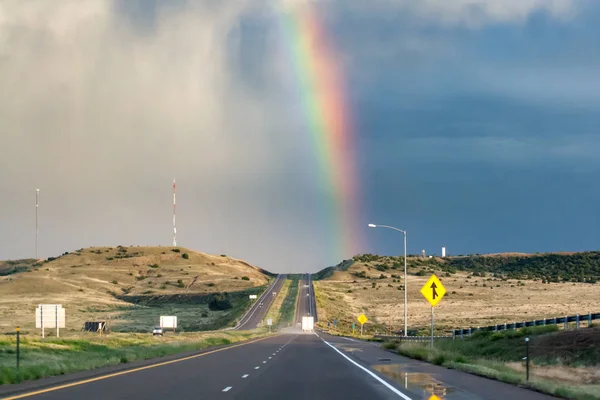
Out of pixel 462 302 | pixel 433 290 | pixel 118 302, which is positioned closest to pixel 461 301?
pixel 462 302

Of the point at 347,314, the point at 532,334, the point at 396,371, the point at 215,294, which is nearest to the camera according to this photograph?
the point at 396,371

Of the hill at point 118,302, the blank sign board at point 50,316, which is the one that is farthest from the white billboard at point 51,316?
the hill at point 118,302

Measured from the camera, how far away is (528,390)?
24609 millimetres

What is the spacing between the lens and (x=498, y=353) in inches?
1932

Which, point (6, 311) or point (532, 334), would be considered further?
point (6, 311)

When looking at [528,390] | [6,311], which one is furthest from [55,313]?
[6,311]

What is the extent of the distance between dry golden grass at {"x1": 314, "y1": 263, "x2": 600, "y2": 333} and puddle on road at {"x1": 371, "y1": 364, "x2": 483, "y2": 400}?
248 feet

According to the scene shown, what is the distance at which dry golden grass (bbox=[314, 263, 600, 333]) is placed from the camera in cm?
12212

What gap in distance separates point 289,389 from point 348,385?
2.71 meters

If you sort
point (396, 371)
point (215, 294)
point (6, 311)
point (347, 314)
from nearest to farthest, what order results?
point (396, 371) < point (6, 311) < point (347, 314) < point (215, 294)

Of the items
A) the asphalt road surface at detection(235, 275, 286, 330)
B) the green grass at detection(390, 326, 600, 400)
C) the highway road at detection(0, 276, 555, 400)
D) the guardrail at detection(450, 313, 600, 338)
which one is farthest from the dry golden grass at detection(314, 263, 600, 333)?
the highway road at detection(0, 276, 555, 400)

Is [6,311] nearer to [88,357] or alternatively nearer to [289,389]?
[88,357]

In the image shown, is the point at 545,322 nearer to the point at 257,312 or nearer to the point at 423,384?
the point at 423,384

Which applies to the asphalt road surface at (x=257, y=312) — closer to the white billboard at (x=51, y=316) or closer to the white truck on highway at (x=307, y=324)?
the white truck on highway at (x=307, y=324)
